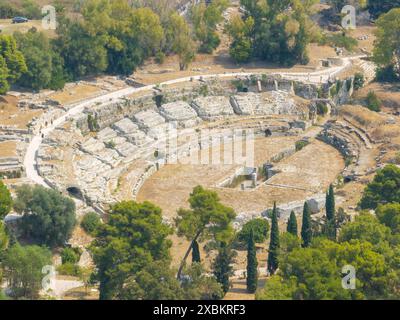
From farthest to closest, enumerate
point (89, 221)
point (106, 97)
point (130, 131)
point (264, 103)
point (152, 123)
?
point (264, 103)
point (106, 97)
point (152, 123)
point (130, 131)
point (89, 221)

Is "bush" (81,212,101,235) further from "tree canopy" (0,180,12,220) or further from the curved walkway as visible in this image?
"tree canopy" (0,180,12,220)

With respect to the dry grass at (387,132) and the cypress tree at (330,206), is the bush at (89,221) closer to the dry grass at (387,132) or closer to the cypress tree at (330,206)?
the cypress tree at (330,206)

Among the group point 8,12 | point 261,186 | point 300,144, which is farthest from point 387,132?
point 8,12

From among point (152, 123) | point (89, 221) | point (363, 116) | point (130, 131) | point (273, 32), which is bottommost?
point (89, 221)

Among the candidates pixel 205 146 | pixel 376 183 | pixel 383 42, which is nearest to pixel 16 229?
pixel 376 183

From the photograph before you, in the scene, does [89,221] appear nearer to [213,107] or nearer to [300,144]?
[300,144]
